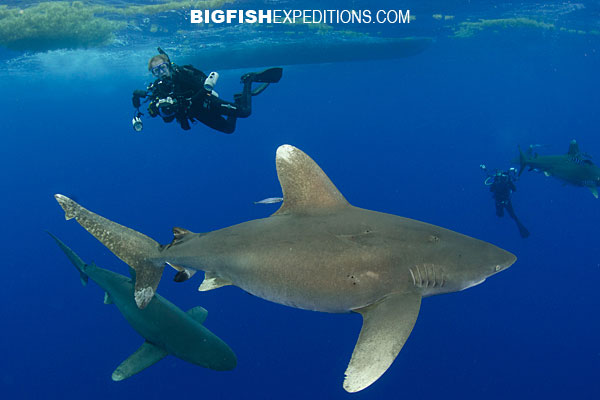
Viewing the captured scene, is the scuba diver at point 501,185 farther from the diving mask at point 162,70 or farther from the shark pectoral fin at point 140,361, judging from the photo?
the shark pectoral fin at point 140,361

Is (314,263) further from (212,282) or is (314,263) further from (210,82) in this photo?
(210,82)

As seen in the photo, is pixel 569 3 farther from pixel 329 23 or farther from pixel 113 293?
pixel 113 293

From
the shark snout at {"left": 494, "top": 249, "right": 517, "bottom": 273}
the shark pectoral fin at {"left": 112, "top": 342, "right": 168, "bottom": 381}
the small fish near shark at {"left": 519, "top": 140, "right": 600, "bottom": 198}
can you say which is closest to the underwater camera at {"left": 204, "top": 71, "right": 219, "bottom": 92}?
the shark pectoral fin at {"left": 112, "top": 342, "right": 168, "bottom": 381}

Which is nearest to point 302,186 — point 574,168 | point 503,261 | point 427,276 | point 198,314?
point 427,276

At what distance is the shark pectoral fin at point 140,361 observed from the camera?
6.69 metres

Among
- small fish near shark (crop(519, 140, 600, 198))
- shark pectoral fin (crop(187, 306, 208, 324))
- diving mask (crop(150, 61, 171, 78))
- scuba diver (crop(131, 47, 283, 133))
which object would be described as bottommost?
shark pectoral fin (crop(187, 306, 208, 324))

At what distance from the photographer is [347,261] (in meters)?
3.74

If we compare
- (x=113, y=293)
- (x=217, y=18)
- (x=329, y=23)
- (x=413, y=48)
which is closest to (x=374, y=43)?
(x=413, y=48)

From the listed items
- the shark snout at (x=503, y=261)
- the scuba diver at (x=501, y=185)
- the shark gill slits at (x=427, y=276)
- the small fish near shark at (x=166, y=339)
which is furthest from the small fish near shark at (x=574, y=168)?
the small fish near shark at (x=166, y=339)

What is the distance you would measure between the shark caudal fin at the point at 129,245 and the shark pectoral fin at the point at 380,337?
2.64 meters

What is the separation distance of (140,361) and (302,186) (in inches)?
196

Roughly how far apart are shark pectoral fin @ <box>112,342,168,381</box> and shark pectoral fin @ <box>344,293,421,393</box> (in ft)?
16.2

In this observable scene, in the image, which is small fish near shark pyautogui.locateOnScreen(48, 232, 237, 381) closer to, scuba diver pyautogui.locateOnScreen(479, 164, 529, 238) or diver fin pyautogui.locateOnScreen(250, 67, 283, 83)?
diver fin pyautogui.locateOnScreen(250, 67, 283, 83)

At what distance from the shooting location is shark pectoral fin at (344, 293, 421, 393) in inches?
120
